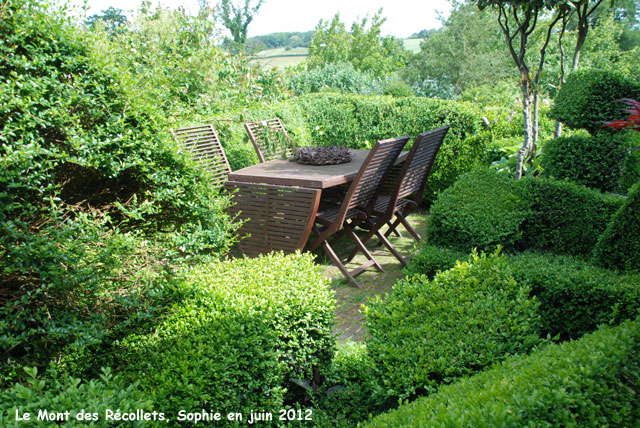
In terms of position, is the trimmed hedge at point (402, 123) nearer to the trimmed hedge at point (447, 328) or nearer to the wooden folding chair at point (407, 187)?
the wooden folding chair at point (407, 187)

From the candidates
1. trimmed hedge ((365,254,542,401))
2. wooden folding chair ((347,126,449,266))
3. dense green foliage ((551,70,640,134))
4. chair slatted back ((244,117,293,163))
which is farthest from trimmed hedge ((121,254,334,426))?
chair slatted back ((244,117,293,163))

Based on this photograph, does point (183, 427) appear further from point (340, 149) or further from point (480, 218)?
point (340, 149)

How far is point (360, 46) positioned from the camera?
22.1 metres

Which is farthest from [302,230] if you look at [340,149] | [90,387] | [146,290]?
[90,387]

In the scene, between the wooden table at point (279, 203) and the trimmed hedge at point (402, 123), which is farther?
the trimmed hedge at point (402, 123)

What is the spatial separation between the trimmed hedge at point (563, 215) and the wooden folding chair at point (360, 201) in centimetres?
129

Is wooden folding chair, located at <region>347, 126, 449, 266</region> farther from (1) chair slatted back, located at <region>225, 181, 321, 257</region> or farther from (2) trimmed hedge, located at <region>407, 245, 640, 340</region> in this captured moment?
(2) trimmed hedge, located at <region>407, 245, 640, 340</region>

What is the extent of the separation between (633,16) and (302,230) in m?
34.4

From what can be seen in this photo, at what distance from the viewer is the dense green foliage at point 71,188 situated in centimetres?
203

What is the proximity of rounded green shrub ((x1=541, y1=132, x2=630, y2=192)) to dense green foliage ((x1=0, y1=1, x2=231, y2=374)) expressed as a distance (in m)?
3.06

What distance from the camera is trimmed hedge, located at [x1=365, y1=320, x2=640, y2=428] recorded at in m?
1.53

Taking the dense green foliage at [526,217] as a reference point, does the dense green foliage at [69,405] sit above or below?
above

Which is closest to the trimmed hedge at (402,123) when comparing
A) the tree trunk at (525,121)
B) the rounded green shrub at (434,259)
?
the tree trunk at (525,121)

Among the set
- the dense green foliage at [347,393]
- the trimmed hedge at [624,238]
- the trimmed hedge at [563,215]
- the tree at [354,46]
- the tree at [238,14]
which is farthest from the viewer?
the tree at [354,46]
